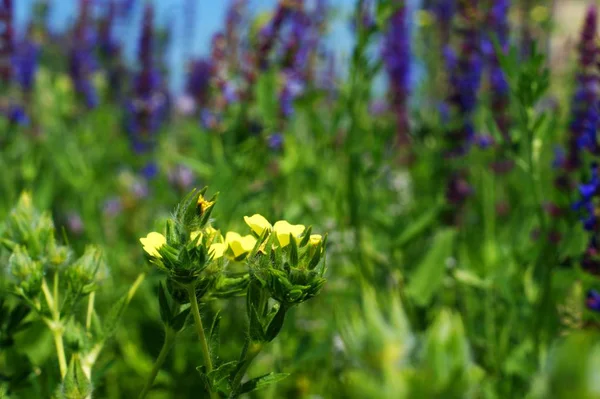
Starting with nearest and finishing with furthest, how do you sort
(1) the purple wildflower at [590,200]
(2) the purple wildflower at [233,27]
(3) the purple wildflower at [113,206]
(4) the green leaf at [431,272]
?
(1) the purple wildflower at [590,200] < (4) the green leaf at [431,272] < (2) the purple wildflower at [233,27] < (3) the purple wildflower at [113,206]

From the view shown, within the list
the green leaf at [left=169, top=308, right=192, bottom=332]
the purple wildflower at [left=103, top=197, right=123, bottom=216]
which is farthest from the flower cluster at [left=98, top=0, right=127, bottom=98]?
the green leaf at [left=169, top=308, right=192, bottom=332]

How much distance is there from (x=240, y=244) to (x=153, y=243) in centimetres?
15

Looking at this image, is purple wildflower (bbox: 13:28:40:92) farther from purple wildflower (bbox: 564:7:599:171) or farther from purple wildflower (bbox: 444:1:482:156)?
purple wildflower (bbox: 564:7:599:171)

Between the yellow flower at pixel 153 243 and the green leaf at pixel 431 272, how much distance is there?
57.5 inches

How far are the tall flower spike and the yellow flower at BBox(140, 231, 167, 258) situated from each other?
9.10 feet

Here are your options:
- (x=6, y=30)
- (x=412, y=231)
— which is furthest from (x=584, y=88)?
(x=6, y=30)

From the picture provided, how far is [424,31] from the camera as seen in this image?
621 cm

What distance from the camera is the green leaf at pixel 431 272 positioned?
92.7 inches

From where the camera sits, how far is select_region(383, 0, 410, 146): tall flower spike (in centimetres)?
372

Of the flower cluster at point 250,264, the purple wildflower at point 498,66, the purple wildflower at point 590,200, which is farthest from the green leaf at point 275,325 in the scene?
the purple wildflower at point 498,66

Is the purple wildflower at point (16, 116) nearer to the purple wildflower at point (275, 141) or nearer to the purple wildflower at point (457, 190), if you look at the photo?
the purple wildflower at point (275, 141)

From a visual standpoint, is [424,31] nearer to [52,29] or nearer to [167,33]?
[167,33]

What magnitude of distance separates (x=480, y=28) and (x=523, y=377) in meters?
1.78

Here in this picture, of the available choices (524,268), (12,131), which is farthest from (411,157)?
(12,131)
